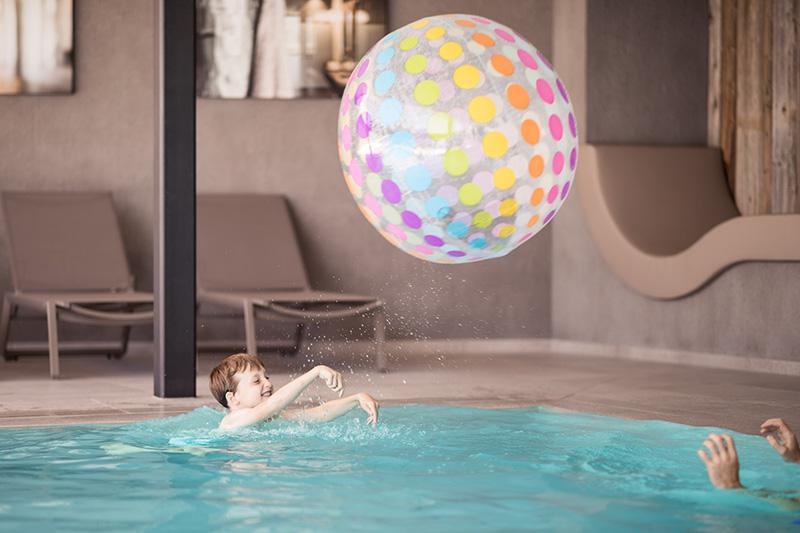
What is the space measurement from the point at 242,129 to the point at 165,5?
3.02 metres

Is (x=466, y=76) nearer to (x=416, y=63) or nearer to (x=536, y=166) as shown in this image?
(x=416, y=63)

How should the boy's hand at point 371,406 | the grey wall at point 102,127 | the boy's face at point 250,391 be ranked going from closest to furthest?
the boy's hand at point 371,406, the boy's face at point 250,391, the grey wall at point 102,127

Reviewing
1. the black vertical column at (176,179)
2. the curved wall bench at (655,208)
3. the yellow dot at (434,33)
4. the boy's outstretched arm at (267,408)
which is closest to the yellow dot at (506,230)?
the yellow dot at (434,33)

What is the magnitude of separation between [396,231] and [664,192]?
5.18m

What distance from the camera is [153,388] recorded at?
6234 mm

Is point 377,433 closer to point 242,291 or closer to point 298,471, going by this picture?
point 298,471

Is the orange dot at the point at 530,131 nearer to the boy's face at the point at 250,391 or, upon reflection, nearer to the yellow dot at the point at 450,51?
the yellow dot at the point at 450,51

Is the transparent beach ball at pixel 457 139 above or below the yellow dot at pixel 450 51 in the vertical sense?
below

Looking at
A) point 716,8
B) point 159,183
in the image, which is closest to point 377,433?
point 159,183

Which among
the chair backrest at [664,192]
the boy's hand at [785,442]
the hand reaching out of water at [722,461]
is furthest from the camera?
the chair backrest at [664,192]

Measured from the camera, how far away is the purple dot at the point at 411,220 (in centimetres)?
377

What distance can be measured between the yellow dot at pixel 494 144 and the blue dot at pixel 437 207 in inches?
7.3

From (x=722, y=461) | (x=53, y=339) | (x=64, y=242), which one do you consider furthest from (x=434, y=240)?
(x=64, y=242)

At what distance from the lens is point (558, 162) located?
3844mm
